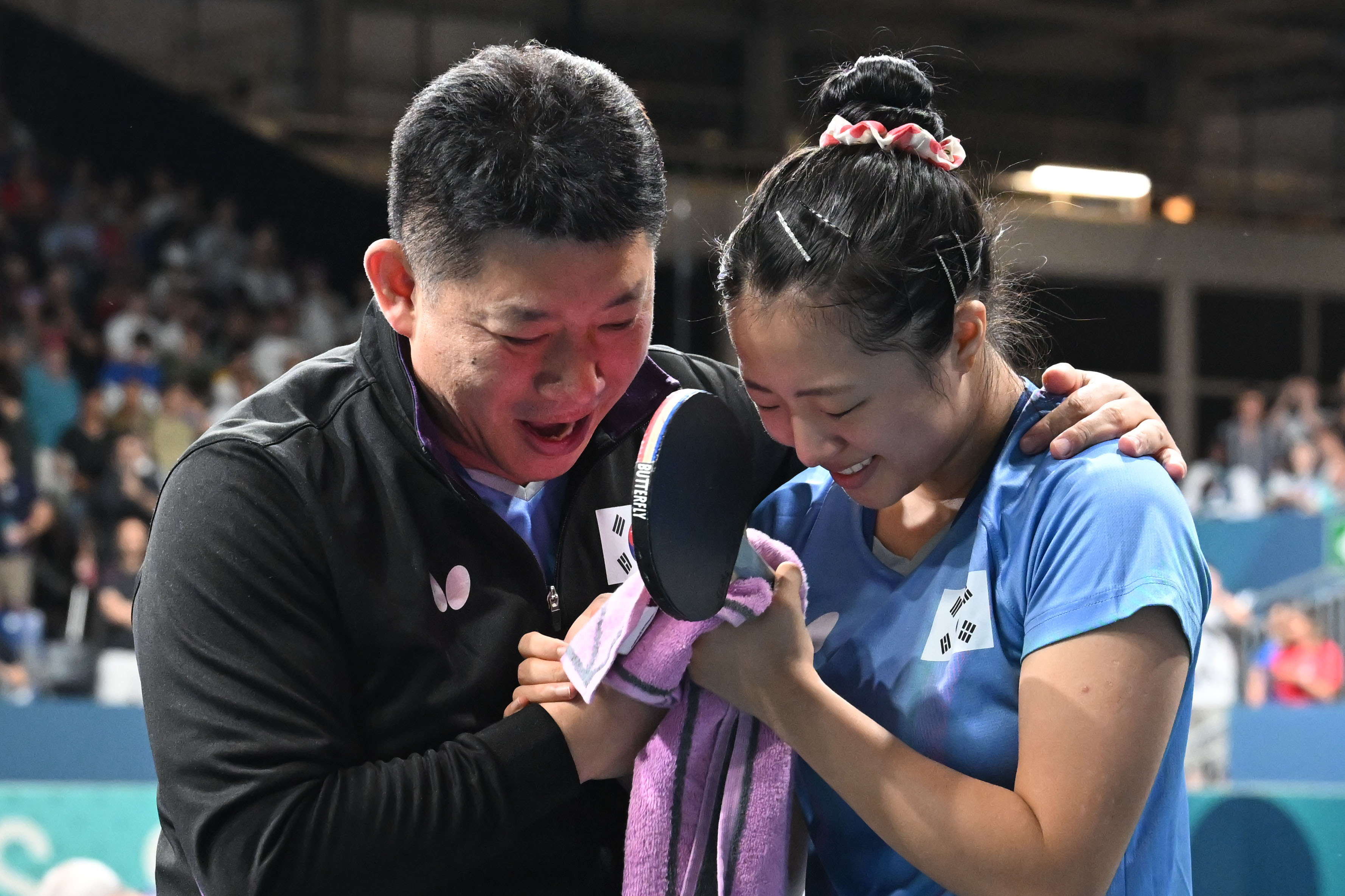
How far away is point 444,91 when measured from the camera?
164 cm

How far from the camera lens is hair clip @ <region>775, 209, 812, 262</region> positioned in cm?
167

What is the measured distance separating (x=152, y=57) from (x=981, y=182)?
41.8 ft

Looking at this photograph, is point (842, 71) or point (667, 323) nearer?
point (842, 71)

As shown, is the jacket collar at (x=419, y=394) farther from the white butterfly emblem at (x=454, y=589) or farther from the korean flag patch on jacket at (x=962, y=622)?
the korean flag patch on jacket at (x=962, y=622)

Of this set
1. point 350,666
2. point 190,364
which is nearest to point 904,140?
point 350,666

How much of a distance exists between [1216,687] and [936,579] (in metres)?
7.75

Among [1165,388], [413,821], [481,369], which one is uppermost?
[481,369]

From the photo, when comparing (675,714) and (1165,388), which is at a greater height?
(675,714)

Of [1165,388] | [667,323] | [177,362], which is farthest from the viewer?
[1165,388]

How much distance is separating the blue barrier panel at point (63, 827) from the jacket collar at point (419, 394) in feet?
7.84

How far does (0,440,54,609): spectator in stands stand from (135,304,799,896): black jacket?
23.2ft

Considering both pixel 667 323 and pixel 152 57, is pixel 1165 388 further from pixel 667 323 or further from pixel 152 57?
pixel 152 57

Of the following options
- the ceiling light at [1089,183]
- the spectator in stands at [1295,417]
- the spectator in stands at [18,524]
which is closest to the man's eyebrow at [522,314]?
the spectator in stands at [18,524]

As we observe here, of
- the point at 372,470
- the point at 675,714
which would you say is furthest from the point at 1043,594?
the point at 372,470
